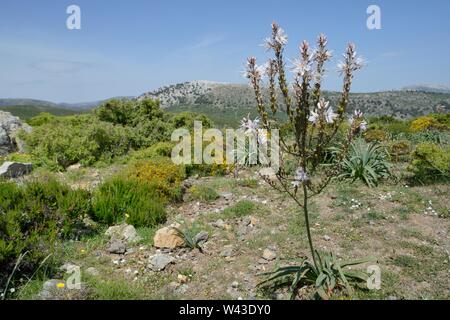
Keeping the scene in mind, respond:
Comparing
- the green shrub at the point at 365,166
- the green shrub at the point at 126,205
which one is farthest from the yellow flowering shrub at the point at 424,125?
the green shrub at the point at 126,205

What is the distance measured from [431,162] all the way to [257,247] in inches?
200

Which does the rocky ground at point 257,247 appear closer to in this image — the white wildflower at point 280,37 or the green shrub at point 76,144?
the white wildflower at point 280,37

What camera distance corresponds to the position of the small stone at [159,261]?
199 inches

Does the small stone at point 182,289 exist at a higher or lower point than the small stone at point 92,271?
lower

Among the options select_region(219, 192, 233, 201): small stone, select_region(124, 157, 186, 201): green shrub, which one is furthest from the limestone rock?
select_region(219, 192, 233, 201): small stone

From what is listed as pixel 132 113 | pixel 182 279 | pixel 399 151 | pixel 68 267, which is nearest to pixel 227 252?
pixel 182 279

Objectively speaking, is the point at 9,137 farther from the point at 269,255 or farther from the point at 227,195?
the point at 269,255

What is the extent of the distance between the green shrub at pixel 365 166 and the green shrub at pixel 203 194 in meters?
3.28

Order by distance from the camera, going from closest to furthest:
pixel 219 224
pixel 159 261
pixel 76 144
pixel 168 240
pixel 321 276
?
pixel 321 276 < pixel 159 261 < pixel 168 240 < pixel 219 224 < pixel 76 144

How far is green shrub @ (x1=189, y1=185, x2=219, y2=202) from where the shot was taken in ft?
26.1

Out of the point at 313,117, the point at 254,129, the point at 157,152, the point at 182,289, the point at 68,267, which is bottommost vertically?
the point at 182,289

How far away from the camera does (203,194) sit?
8.01 meters
